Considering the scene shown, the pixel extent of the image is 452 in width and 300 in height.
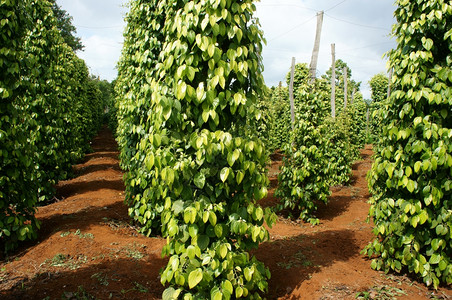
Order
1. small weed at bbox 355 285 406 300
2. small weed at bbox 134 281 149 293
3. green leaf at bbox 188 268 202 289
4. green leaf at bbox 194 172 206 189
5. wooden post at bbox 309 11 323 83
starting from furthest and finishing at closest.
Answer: wooden post at bbox 309 11 323 83, small weed at bbox 134 281 149 293, small weed at bbox 355 285 406 300, green leaf at bbox 194 172 206 189, green leaf at bbox 188 268 202 289

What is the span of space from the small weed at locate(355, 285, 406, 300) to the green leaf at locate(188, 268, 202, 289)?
2019 mm

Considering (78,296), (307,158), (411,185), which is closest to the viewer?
(78,296)

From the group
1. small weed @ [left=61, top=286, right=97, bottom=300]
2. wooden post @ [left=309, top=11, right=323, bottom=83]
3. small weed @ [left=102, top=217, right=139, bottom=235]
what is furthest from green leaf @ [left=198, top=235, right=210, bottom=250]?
wooden post @ [left=309, top=11, right=323, bottom=83]

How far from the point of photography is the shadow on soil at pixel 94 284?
3328 millimetres

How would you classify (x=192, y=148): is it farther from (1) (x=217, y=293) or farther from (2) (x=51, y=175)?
(2) (x=51, y=175)

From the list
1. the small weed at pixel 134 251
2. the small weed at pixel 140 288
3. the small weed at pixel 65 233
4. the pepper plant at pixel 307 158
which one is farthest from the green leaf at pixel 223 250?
the pepper plant at pixel 307 158

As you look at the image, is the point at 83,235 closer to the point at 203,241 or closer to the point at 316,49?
the point at 203,241

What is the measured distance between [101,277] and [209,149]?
2394mm

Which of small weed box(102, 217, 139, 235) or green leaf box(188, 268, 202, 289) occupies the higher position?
green leaf box(188, 268, 202, 289)

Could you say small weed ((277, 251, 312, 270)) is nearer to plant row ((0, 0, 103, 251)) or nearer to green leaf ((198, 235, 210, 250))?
green leaf ((198, 235, 210, 250))

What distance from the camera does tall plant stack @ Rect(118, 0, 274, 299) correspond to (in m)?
2.63

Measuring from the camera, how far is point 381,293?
3.59m

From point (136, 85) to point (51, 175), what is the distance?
11.8 ft

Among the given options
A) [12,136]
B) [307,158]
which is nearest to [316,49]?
[307,158]
